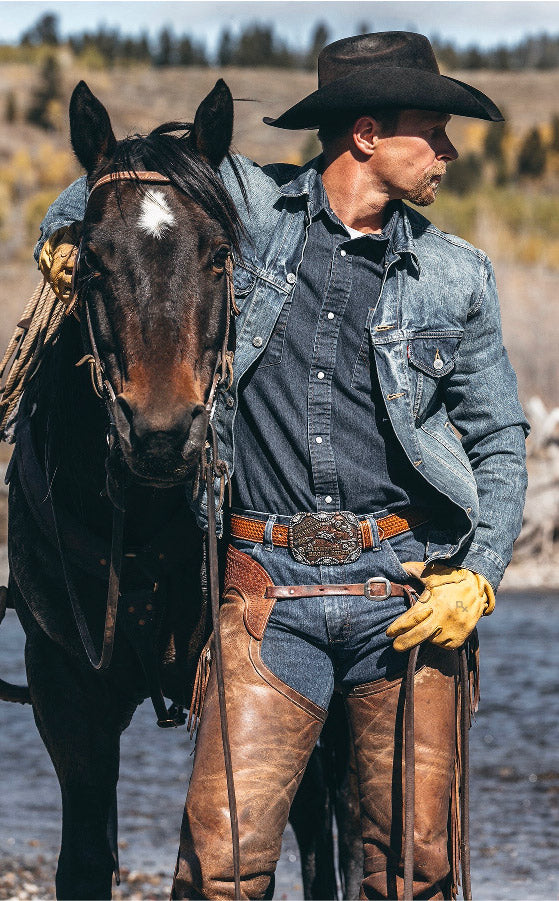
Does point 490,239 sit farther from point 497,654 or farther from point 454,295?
point 454,295

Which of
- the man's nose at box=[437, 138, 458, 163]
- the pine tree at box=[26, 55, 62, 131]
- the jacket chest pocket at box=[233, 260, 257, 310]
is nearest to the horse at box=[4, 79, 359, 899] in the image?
the jacket chest pocket at box=[233, 260, 257, 310]

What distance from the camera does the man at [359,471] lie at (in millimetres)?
2887

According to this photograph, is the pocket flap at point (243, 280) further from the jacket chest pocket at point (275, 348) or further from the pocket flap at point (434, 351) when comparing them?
the pocket flap at point (434, 351)

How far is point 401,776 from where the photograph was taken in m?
2.95

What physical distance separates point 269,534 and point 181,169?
0.85 m

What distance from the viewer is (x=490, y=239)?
2669cm

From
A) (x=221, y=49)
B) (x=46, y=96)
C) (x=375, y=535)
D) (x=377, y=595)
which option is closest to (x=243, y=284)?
(x=375, y=535)

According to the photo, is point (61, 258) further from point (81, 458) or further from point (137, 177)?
point (81, 458)

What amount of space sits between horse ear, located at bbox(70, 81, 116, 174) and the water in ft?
8.97

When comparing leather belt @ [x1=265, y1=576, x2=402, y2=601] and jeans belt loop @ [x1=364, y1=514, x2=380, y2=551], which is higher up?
jeans belt loop @ [x1=364, y1=514, x2=380, y2=551]

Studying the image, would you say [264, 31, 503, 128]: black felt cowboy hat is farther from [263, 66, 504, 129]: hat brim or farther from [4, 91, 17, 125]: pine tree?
[4, 91, 17, 125]: pine tree

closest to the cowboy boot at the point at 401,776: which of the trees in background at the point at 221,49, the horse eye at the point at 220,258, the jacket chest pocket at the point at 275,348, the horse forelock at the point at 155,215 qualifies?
the jacket chest pocket at the point at 275,348

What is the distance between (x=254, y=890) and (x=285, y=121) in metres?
1.86

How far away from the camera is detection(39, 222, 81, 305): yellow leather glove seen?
2990mm
